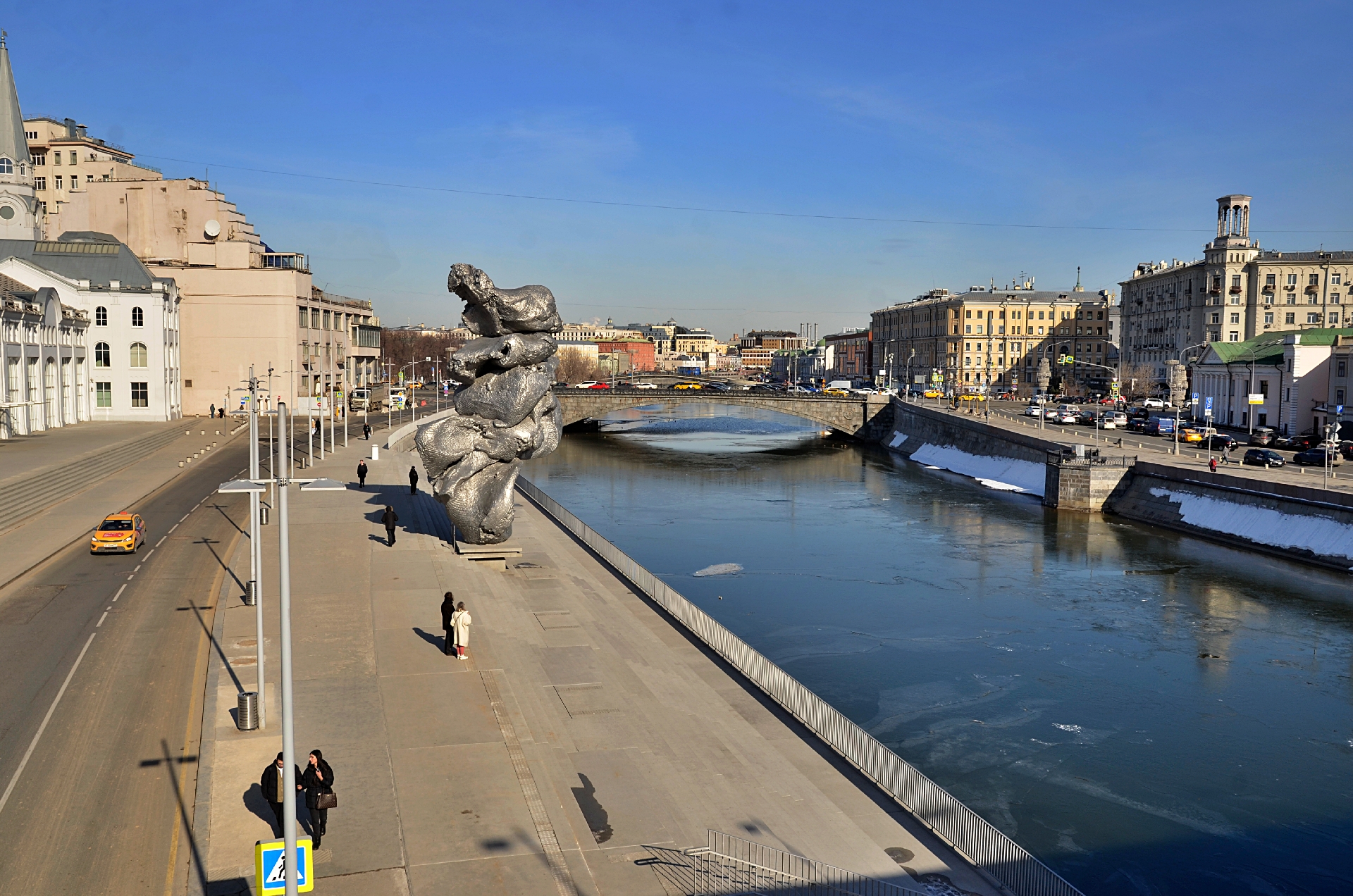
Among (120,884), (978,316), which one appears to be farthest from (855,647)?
(978,316)

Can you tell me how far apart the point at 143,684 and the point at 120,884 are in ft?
26.8

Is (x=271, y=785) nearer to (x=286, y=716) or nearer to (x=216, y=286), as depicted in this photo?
(x=286, y=716)

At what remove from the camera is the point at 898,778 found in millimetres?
16531

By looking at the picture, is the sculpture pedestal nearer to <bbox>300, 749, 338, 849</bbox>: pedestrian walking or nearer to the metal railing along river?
the metal railing along river

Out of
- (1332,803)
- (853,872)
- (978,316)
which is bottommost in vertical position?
(1332,803)

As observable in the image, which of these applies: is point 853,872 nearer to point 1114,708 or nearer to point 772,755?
point 772,755

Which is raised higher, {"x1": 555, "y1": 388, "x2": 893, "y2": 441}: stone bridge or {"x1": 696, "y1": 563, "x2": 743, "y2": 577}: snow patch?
{"x1": 555, "y1": 388, "x2": 893, "y2": 441}: stone bridge

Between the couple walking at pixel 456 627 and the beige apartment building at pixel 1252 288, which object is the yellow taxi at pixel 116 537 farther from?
the beige apartment building at pixel 1252 288

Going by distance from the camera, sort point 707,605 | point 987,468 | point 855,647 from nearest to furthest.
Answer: point 855,647 → point 707,605 → point 987,468

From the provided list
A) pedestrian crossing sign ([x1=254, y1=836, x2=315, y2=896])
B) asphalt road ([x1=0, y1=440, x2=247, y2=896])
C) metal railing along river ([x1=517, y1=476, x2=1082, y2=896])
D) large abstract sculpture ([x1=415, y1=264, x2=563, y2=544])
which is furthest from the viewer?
large abstract sculpture ([x1=415, y1=264, x2=563, y2=544])

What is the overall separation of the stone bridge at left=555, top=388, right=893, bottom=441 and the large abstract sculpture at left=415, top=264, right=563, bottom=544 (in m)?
65.4

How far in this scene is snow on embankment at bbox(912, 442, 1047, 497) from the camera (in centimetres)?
6384

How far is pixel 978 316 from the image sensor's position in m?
147

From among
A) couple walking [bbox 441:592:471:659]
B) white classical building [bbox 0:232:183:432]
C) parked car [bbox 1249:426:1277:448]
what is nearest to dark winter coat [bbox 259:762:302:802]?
couple walking [bbox 441:592:471:659]
